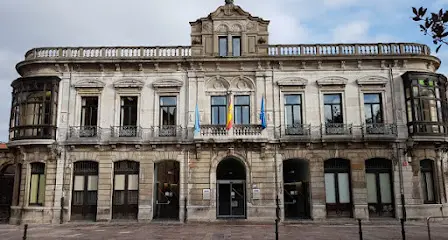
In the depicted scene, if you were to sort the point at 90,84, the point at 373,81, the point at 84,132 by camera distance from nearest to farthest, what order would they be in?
1. the point at 84,132
2. the point at 373,81
3. the point at 90,84

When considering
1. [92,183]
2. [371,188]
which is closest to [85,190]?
[92,183]

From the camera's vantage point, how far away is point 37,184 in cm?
2212

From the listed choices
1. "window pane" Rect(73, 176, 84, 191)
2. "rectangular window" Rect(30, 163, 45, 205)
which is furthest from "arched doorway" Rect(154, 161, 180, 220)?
"rectangular window" Rect(30, 163, 45, 205)

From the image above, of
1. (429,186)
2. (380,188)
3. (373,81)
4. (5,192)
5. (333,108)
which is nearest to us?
(380,188)

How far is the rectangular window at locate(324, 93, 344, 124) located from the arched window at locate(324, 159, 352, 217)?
8.28 feet

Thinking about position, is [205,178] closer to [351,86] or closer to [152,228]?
[152,228]

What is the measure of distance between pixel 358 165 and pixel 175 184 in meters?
11.1

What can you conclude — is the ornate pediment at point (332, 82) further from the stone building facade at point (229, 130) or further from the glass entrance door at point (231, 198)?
the glass entrance door at point (231, 198)

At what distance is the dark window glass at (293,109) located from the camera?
22.5 metres

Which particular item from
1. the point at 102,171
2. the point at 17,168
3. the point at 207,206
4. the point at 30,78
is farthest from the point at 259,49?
the point at 17,168

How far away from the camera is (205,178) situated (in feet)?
71.0

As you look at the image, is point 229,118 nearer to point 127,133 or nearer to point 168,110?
point 168,110

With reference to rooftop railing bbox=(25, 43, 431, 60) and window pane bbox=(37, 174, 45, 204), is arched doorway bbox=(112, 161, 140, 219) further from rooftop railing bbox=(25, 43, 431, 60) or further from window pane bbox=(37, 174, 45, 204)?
rooftop railing bbox=(25, 43, 431, 60)

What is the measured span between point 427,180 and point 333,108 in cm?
705
